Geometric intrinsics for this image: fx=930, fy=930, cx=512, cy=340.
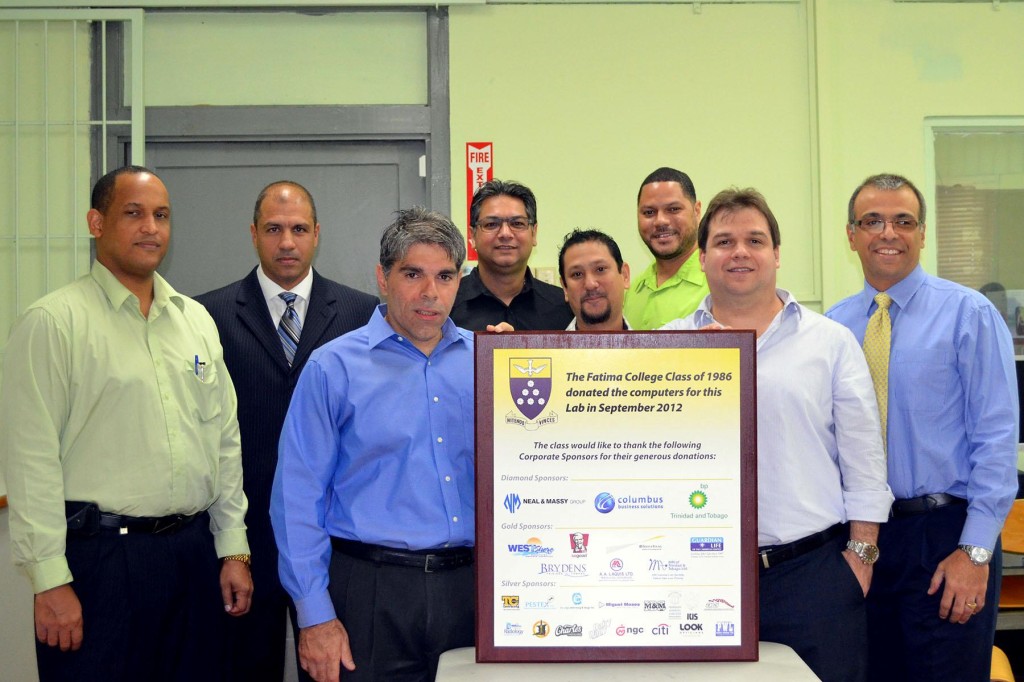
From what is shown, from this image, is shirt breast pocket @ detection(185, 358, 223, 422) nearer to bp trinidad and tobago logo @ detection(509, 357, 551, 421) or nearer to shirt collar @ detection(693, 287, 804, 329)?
bp trinidad and tobago logo @ detection(509, 357, 551, 421)

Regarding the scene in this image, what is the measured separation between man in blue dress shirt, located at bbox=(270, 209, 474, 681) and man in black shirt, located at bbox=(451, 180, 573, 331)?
86cm

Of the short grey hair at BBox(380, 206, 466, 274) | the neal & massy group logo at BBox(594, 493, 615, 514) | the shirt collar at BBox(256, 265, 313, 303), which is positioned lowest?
the neal & massy group logo at BBox(594, 493, 615, 514)

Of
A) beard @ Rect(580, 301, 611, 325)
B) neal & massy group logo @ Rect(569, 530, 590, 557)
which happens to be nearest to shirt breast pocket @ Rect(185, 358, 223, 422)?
beard @ Rect(580, 301, 611, 325)

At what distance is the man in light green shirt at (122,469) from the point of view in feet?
7.43

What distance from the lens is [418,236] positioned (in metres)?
2.08

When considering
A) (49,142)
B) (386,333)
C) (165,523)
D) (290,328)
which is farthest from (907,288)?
(49,142)

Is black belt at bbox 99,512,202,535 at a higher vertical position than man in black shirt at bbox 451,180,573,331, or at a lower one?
lower

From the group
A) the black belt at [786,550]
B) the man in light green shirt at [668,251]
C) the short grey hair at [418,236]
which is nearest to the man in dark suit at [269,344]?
the short grey hair at [418,236]

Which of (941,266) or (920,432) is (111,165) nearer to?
(920,432)

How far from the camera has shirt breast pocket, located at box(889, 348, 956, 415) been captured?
242cm

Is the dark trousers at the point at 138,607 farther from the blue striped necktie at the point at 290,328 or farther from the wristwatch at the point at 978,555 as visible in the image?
the wristwatch at the point at 978,555

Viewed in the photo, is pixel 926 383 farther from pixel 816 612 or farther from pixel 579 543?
pixel 579 543

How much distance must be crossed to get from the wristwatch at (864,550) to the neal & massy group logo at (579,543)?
685 millimetres

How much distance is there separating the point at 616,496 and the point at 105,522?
1336mm
